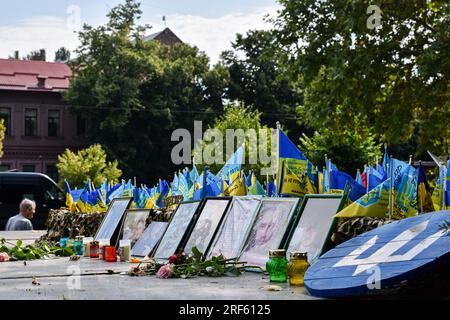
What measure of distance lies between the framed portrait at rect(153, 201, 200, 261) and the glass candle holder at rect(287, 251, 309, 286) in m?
3.09

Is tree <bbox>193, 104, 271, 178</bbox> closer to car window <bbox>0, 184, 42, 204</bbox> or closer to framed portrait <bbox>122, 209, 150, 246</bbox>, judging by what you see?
car window <bbox>0, 184, 42, 204</bbox>

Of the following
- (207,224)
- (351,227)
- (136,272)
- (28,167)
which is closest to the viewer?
(351,227)

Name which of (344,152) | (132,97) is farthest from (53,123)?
(344,152)

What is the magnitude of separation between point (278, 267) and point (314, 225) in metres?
1.06

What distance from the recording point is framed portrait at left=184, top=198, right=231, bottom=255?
34.7 ft

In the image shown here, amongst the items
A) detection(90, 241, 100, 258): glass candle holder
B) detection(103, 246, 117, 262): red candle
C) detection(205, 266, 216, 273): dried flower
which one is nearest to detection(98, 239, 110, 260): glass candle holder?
detection(90, 241, 100, 258): glass candle holder

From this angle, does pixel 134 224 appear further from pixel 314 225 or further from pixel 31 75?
pixel 31 75

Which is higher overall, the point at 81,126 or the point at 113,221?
the point at 81,126

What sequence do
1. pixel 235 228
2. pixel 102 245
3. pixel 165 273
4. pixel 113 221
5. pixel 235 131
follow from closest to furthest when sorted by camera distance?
pixel 165 273
pixel 235 228
pixel 102 245
pixel 113 221
pixel 235 131

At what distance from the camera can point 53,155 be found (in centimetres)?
6178

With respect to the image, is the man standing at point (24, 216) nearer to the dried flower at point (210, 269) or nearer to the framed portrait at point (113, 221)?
the framed portrait at point (113, 221)

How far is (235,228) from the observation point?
10.4m

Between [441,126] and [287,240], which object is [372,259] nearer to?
[287,240]

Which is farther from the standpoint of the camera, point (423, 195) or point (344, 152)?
point (344, 152)
